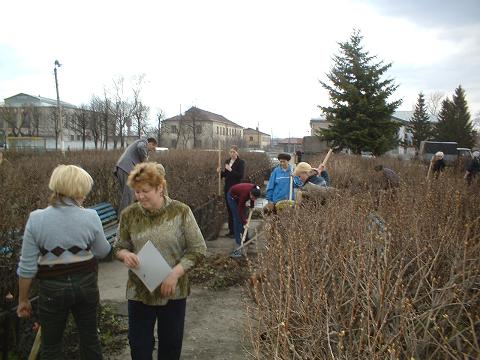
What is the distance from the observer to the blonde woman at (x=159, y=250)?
107 inches

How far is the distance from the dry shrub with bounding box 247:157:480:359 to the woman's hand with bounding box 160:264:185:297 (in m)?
0.50

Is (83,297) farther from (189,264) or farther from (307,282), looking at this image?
(307,282)

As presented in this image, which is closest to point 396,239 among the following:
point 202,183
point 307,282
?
point 307,282

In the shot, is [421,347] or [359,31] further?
[359,31]

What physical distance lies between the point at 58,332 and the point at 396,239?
263cm

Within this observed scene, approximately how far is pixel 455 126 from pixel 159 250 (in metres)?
50.0

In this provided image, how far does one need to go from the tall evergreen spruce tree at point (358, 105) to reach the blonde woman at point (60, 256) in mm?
24195

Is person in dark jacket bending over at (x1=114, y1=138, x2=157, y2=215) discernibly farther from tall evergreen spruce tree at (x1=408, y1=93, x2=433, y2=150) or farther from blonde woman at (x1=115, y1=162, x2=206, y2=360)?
tall evergreen spruce tree at (x1=408, y1=93, x2=433, y2=150)

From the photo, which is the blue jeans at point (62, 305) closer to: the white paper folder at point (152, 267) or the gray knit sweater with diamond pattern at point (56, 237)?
the gray knit sweater with diamond pattern at point (56, 237)

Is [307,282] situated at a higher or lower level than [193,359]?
higher

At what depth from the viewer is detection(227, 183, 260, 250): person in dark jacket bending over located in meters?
6.91

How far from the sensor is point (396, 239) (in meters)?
3.55

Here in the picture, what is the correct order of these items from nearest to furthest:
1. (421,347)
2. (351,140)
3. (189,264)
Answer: (421,347) → (189,264) → (351,140)

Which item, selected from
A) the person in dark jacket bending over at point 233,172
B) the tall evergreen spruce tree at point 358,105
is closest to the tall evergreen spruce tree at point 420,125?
the tall evergreen spruce tree at point 358,105
